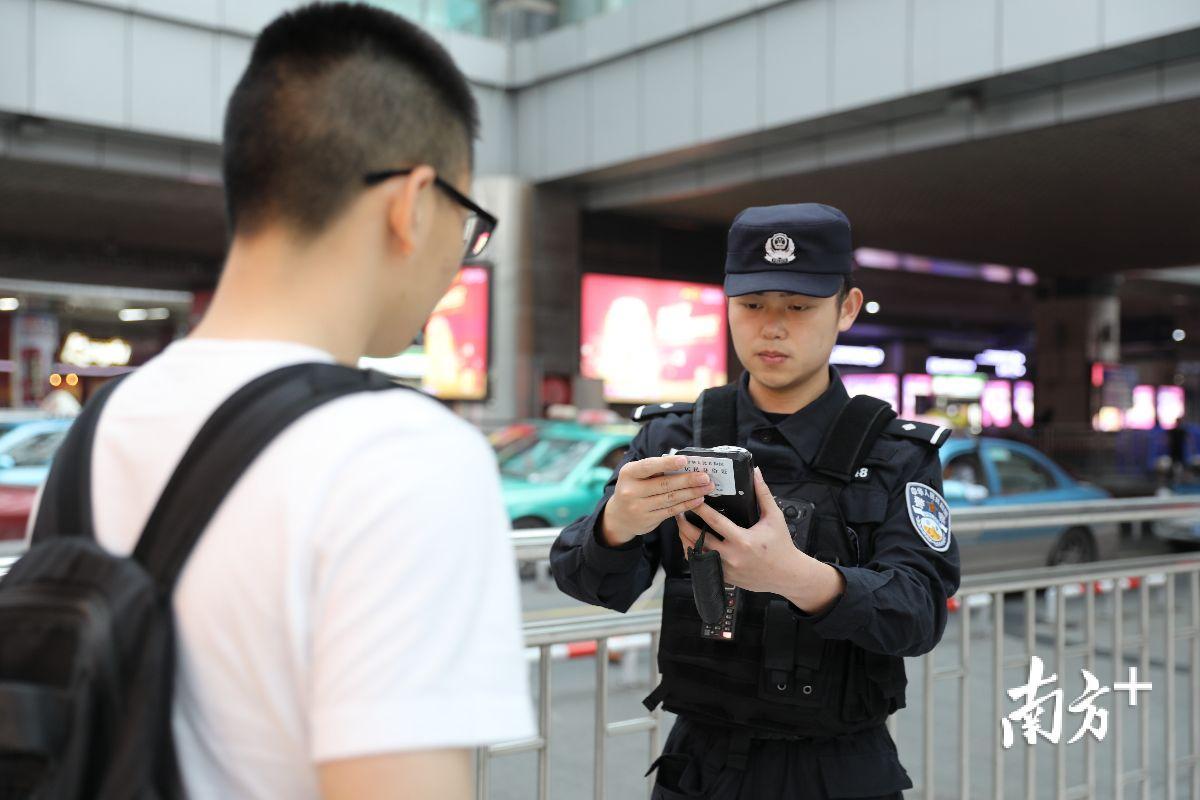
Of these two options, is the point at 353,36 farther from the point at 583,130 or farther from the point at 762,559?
the point at 583,130

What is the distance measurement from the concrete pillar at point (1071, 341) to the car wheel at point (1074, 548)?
14.8m

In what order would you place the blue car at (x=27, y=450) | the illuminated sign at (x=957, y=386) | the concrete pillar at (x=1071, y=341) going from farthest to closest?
the illuminated sign at (x=957, y=386) < the concrete pillar at (x=1071, y=341) < the blue car at (x=27, y=450)

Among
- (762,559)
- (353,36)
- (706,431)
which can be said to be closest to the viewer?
(353,36)

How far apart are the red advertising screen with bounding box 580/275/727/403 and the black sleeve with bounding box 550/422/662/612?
1591 cm

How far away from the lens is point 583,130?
641 inches

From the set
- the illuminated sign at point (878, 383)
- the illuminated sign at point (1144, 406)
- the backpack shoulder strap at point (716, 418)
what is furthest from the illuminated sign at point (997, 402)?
the backpack shoulder strap at point (716, 418)

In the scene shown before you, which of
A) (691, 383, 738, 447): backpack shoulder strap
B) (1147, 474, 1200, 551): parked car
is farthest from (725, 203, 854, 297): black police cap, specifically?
(1147, 474, 1200, 551): parked car

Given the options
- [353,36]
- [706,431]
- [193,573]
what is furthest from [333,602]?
[706,431]

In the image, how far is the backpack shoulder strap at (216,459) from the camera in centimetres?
97

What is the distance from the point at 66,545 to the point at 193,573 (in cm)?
14

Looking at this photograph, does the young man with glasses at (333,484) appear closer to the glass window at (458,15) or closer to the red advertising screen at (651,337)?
the glass window at (458,15)

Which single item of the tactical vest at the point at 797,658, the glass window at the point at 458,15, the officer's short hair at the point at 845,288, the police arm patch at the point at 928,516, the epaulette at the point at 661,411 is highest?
the glass window at the point at 458,15

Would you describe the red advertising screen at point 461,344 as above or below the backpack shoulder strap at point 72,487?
above

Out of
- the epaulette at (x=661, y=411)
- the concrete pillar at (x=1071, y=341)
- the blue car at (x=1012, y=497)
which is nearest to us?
the epaulette at (x=661, y=411)
